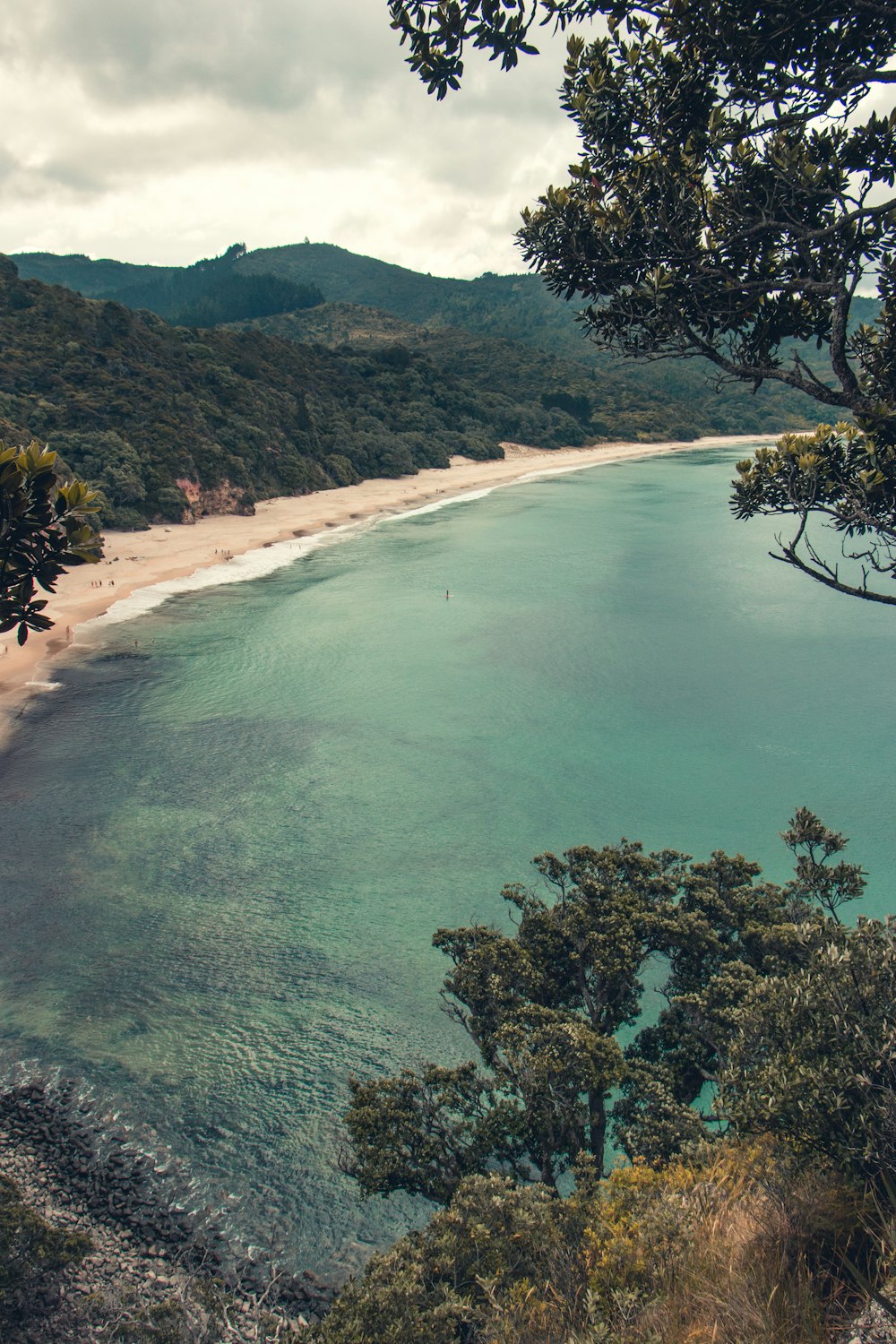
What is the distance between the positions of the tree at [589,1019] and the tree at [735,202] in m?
7.97

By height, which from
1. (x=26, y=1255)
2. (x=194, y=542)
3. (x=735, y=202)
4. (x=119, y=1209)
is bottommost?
(x=119, y=1209)

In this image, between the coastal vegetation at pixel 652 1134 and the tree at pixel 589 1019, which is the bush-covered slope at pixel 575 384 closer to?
the tree at pixel 589 1019

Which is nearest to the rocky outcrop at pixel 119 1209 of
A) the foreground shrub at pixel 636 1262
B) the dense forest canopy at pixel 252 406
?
the foreground shrub at pixel 636 1262

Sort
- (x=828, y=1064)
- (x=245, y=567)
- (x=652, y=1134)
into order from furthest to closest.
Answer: (x=245, y=567) < (x=652, y=1134) < (x=828, y=1064)

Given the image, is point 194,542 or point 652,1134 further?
point 194,542

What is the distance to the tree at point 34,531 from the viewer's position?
7.45 meters

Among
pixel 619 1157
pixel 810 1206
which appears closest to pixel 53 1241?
pixel 619 1157

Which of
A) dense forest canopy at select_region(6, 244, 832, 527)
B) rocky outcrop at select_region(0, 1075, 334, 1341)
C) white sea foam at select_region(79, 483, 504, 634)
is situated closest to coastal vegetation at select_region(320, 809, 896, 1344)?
rocky outcrop at select_region(0, 1075, 334, 1341)

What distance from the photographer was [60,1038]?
18438 mm

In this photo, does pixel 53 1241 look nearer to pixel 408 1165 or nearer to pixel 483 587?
pixel 408 1165

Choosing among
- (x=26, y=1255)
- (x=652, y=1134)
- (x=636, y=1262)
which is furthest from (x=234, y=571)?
(x=636, y=1262)

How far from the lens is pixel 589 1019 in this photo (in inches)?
600

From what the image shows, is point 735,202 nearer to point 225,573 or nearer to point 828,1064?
point 828,1064

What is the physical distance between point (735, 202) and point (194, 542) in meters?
61.6
